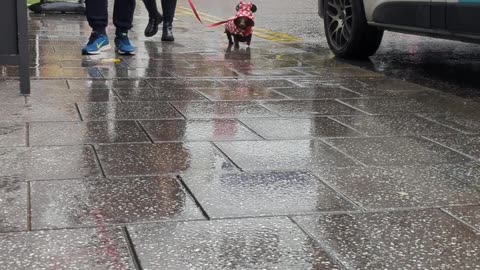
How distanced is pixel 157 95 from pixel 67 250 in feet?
9.75

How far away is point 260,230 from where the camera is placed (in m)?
2.80

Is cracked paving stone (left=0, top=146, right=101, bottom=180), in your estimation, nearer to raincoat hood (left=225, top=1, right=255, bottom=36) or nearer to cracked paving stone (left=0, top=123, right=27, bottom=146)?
cracked paving stone (left=0, top=123, right=27, bottom=146)

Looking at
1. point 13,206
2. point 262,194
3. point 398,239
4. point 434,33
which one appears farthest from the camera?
point 434,33

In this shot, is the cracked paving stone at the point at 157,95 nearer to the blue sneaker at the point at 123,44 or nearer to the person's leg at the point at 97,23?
the person's leg at the point at 97,23

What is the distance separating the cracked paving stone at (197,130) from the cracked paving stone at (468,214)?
4.57ft

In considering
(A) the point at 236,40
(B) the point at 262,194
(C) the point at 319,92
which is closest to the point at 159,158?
(B) the point at 262,194

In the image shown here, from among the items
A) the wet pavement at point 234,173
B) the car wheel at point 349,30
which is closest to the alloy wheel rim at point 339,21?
the car wheel at point 349,30

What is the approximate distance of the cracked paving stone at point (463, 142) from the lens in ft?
13.4

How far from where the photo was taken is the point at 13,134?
13.5 feet

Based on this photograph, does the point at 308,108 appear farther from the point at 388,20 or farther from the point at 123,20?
the point at 123,20

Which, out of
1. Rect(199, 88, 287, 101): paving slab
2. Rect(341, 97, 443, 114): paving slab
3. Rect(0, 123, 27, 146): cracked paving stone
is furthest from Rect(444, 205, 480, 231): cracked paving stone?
Rect(199, 88, 287, 101): paving slab

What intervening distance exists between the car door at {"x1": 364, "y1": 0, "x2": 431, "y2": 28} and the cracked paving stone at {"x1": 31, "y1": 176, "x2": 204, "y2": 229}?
3719 millimetres

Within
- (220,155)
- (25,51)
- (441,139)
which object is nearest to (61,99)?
(25,51)

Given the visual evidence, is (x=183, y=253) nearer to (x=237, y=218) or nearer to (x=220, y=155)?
(x=237, y=218)
